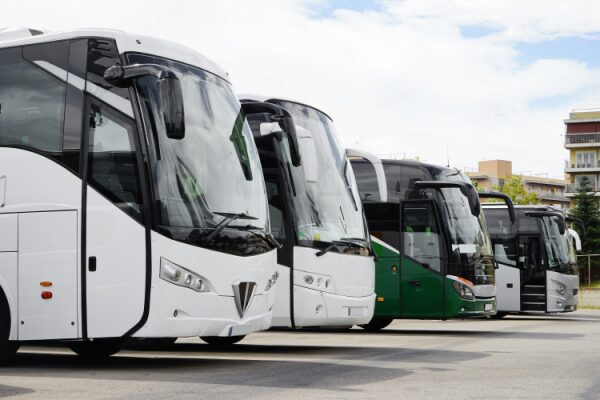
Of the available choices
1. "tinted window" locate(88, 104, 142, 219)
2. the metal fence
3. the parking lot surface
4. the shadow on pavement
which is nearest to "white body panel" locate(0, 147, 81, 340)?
"tinted window" locate(88, 104, 142, 219)

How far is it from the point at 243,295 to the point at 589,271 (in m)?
39.7

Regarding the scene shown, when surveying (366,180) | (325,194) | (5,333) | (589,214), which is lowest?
(5,333)

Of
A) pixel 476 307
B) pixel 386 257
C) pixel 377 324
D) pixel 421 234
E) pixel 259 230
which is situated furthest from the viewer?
pixel 377 324

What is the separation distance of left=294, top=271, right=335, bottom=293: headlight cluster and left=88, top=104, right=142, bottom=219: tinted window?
3804 mm

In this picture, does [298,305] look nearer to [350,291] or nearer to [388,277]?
[350,291]

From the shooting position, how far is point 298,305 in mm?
13875

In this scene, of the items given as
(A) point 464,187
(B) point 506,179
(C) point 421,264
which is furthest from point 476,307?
(B) point 506,179

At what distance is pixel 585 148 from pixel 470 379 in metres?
107

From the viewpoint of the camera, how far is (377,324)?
72.7 ft

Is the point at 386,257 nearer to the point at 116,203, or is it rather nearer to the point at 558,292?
the point at 558,292

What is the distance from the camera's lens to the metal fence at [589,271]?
47594 millimetres

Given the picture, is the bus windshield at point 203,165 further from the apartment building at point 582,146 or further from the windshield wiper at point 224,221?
the apartment building at point 582,146

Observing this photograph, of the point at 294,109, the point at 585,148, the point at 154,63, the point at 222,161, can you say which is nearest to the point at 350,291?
the point at 294,109

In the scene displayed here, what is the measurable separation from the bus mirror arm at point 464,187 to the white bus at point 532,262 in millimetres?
8780
